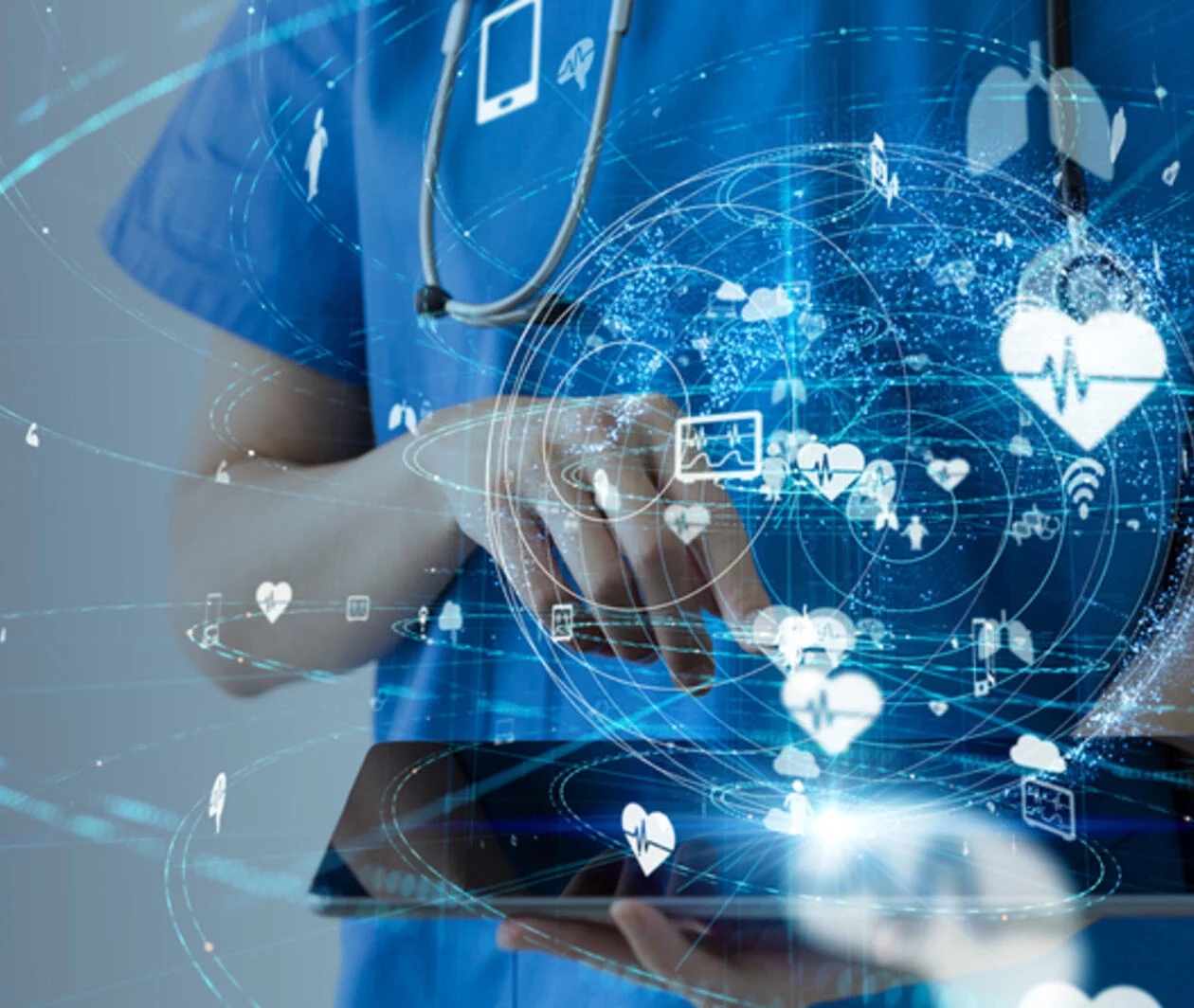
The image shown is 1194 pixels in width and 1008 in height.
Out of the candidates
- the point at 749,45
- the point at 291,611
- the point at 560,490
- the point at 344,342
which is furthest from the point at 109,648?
the point at 749,45

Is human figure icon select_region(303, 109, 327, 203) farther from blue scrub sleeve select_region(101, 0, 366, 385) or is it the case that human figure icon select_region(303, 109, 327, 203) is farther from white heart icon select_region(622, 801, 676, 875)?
white heart icon select_region(622, 801, 676, 875)

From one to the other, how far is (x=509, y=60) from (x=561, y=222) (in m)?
0.13

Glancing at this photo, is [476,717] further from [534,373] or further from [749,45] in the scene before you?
A: [749,45]

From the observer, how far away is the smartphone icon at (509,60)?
68 centimetres

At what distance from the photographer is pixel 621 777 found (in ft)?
1.98

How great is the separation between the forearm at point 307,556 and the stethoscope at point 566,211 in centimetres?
11

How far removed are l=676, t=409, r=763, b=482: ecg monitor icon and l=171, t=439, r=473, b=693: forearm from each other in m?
0.17

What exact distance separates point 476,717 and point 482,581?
0.09m

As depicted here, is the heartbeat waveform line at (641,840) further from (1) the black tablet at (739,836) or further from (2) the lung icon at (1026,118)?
(2) the lung icon at (1026,118)

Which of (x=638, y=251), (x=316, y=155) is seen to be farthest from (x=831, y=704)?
(x=316, y=155)

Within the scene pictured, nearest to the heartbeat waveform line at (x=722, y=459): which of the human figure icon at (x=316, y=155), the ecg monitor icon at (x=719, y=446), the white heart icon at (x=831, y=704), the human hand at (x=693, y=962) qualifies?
the ecg monitor icon at (x=719, y=446)

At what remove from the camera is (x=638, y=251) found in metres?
0.62

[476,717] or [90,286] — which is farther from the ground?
[90,286]

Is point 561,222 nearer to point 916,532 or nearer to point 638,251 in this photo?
point 638,251
